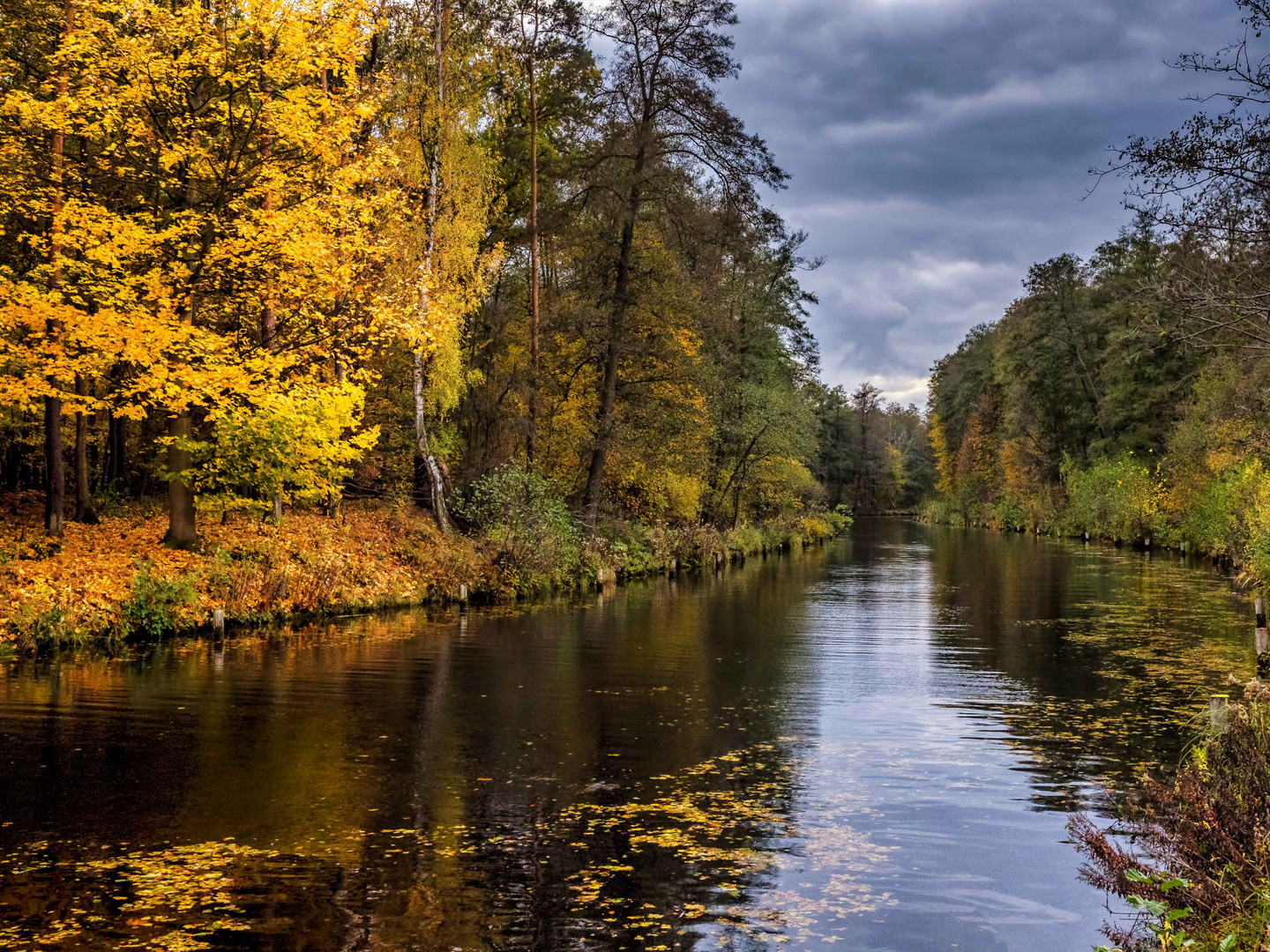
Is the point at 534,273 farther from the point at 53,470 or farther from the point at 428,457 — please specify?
the point at 53,470

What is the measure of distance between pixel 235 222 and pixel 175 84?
3.06 meters

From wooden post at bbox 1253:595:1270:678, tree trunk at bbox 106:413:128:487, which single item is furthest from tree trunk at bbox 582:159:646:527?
wooden post at bbox 1253:595:1270:678

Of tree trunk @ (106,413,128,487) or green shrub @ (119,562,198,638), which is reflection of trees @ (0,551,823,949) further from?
tree trunk @ (106,413,128,487)

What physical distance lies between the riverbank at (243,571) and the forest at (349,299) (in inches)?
3.1

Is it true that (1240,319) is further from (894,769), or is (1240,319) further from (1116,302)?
(1116,302)

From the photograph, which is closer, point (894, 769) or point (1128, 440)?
point (894, 769)

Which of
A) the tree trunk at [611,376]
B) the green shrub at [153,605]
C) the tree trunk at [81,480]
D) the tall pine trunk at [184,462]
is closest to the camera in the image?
the green shrub at [153,605]

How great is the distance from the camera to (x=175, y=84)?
1919 cm

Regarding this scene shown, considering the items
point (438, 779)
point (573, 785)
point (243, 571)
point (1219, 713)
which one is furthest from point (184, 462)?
point (1219, 713)

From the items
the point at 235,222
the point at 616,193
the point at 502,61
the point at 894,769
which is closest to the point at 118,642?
the point at 235,222

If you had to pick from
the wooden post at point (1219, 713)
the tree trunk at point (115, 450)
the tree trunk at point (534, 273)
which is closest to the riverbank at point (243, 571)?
the tree trunk at point (115, 450)

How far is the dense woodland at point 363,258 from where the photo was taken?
1795cm

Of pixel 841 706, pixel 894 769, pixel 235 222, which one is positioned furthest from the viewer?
pixel 235 222

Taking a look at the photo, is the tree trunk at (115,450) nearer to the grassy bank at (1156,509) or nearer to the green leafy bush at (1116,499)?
the grassy bank at (1156,509)
